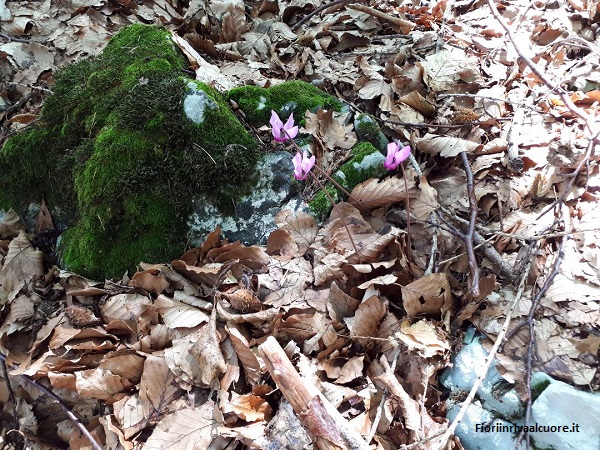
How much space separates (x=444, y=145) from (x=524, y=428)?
5.58 ft

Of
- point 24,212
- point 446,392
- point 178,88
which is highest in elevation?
→ point 178,88

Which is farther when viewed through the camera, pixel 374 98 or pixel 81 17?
pixel 81 17

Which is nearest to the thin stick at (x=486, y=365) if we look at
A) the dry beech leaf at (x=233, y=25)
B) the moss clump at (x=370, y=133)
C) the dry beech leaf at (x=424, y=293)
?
the dry beech leaf at (x=424, y=293)

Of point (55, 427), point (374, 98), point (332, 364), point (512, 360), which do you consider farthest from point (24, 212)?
point (512, 360)

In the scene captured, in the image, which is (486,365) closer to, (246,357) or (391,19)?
(246,357)

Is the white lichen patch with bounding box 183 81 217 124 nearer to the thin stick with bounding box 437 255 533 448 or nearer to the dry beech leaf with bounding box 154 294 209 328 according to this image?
the dry beech leaf with bounding box 154 294 209 328

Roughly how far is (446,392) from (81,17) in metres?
4.51

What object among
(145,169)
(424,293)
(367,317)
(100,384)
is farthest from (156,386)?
(424,293)

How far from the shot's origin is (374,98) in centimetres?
326

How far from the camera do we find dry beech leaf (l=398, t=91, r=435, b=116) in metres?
3.13

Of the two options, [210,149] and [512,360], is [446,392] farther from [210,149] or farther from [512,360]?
[210,149]

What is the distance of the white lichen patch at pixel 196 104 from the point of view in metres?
2.70

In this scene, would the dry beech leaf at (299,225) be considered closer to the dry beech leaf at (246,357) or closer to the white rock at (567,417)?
the dry beech leaf at (246,357)

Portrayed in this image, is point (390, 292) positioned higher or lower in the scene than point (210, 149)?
lower
